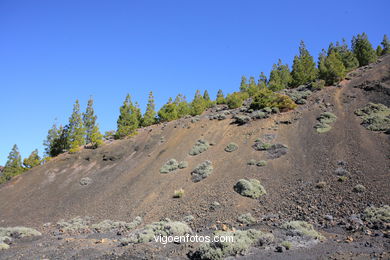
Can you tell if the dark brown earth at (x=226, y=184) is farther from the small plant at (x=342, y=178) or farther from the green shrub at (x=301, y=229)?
the green shrub at (x=301, y=229)

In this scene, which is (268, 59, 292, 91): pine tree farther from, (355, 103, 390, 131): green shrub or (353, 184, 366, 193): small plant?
(353, 184, 366, 193): small plant

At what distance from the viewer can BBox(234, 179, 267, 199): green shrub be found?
16.4 m

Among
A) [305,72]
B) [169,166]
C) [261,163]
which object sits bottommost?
[261,163]

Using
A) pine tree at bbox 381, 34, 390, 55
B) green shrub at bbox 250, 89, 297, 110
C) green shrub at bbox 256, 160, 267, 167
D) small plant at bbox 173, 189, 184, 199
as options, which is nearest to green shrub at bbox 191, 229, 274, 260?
small plant at bbox 173, 189, 184, 199

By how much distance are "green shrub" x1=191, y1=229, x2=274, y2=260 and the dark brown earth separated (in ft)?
1.57

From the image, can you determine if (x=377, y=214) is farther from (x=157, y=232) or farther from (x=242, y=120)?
(x=242, y=120)

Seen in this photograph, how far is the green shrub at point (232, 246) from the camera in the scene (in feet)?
30.7

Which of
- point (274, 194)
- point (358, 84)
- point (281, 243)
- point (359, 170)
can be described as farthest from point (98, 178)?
point (358, 84)

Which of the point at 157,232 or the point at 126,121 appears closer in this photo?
the point at 157,232

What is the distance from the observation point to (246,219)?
1373 cm

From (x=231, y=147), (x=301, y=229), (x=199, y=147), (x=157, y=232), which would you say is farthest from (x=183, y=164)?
(x=301, y=229)

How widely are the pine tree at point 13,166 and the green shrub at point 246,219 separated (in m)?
47.2

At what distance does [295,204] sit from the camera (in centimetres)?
1445

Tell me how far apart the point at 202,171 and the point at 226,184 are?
11.1 ft
